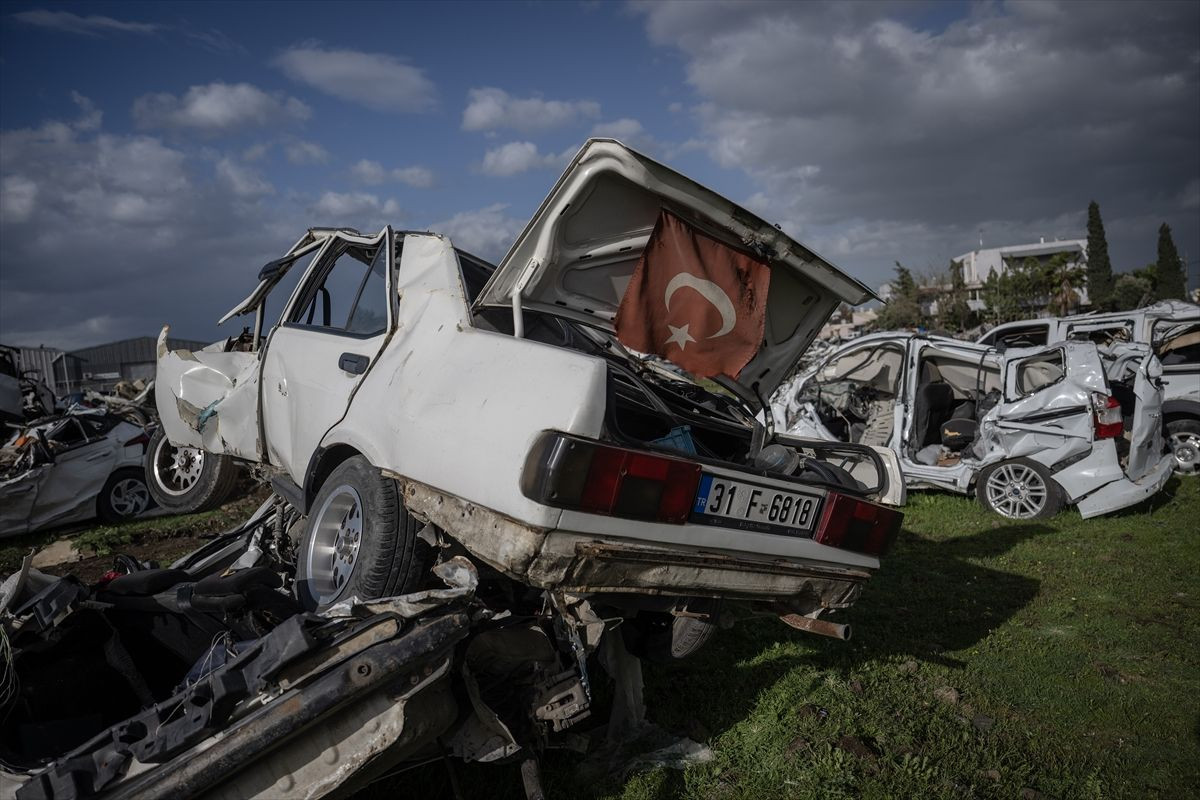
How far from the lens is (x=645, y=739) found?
2.92 m

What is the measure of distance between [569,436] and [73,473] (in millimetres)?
6760

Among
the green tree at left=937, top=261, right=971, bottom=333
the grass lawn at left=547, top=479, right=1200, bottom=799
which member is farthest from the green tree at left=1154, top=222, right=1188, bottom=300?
the grass lawn at left=547, top=479, right=1200, bottom=799

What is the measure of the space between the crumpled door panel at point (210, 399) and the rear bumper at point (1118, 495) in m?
6.75

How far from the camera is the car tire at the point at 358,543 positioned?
247 cm

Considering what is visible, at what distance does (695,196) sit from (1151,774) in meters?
2.81

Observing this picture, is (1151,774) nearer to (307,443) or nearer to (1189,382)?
(307,443)

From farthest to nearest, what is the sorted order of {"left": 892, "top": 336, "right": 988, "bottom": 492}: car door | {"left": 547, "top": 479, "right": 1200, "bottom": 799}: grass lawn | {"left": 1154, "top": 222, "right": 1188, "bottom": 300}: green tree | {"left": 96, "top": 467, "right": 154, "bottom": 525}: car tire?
{"left": 1154, "top": 222, "right": 1188, "bottom": 300}: green tree < {"left": 892, "top": 336, "right": 988, "bottom": 492}: car door < {"left": 96, "top": 467, "right": 154, "bottom": 525}: car tire < {"left": 547, "top": 479, "right": 1200, "bottom": 799}: grass lawn

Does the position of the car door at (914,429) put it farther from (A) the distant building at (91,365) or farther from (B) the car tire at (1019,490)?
(A) the distant building at (91,365)

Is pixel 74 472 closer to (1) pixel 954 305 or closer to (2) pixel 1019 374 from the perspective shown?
(2) pixel 1019 374

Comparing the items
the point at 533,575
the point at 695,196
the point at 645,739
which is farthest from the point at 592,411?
the point at 645,739

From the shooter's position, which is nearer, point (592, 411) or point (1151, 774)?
point (592, 411)

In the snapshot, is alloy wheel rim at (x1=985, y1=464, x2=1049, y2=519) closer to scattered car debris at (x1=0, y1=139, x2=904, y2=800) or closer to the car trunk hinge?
scattered car debris at (x1=0, y1=139, x2=904, y2=800)

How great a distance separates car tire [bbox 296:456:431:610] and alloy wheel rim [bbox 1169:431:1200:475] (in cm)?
897

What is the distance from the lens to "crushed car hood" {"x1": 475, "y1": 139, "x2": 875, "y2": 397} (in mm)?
2449
